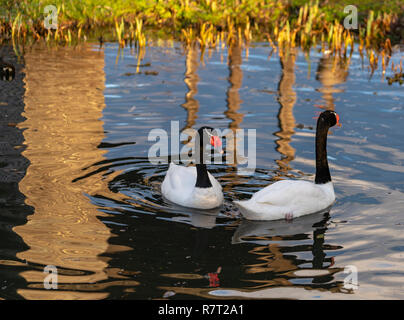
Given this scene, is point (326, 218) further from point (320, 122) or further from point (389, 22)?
point (389, 22)

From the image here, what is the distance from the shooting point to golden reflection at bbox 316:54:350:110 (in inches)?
632

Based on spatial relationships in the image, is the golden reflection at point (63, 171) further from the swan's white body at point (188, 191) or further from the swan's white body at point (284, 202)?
the swan's white body at point (284, 202)

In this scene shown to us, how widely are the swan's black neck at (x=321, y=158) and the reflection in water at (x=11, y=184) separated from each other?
3.84 metres

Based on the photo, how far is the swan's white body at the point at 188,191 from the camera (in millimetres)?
9500

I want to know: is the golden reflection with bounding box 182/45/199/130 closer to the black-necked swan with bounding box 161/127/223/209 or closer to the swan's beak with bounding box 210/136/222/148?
the black-necked swan with bounding box 161/127/223/209

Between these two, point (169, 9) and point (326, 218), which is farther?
point (169, 9)

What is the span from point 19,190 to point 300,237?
388cm

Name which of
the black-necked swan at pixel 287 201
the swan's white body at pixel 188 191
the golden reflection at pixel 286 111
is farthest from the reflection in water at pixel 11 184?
the golden reflection at pixel 286 111

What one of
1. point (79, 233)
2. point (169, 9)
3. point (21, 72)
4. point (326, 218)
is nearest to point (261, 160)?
point (326, 218)

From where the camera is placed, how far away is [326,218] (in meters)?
9.22

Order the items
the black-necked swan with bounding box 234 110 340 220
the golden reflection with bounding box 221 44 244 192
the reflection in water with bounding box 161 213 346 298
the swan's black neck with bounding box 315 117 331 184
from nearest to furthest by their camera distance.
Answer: the reflection in water with bounding box 161 213 346 298 → the black-necked swan with bounding box 234 110 340 220 → the swan's black neck with bounding box 315 117 331 184 → the golden reflection with bounding box 221 44 244 192

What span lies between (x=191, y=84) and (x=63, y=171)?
6.72 metres

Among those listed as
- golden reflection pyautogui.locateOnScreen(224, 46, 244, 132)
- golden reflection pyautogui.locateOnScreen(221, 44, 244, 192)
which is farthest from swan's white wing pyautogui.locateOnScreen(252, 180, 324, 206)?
golden reflection pyautogui.locateOnScreen(224, 46, 244, 132)

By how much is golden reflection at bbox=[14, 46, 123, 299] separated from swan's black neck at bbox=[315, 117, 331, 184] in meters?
2.96
